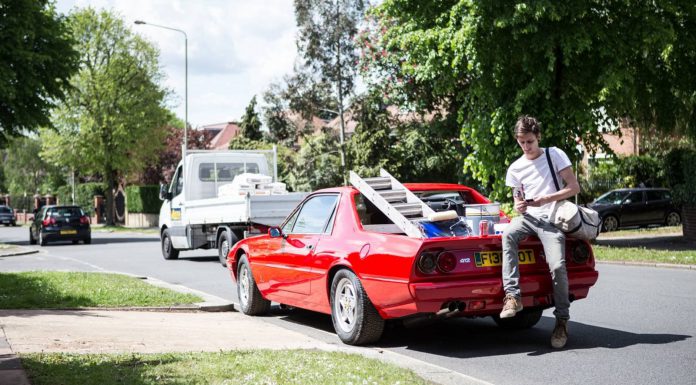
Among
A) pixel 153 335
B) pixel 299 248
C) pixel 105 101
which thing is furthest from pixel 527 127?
pixel 105 101

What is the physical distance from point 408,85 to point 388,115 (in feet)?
21.8

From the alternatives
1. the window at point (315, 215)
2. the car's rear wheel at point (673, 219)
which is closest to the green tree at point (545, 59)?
the car's rear wheel at point (673, 219)

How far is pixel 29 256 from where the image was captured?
966 inches

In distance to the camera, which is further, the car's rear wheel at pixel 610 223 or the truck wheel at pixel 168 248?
the car's rear wheel at pixel 610 223

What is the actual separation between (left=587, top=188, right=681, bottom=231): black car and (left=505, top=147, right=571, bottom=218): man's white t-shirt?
22.4m

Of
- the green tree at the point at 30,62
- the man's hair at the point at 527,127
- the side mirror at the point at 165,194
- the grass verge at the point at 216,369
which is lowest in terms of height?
the grass verge at the point at 216,369

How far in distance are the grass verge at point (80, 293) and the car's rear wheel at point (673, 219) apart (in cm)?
2326

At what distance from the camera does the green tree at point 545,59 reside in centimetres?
1939

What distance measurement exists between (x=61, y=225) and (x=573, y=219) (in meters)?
28.1

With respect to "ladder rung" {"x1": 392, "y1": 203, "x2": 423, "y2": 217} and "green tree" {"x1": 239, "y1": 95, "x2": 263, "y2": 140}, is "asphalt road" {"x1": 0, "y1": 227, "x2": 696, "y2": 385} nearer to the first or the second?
"ladder rung" {"x1": 392, "y1": 203, "x2": 423, "y2": 217}

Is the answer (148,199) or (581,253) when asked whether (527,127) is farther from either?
(148,199)

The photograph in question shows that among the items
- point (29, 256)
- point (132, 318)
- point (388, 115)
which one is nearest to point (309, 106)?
point (388, 115)

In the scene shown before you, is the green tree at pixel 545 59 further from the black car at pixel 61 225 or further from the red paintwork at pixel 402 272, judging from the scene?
the black car at pixel 61 225

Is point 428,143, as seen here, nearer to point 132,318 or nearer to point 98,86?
point 98,86
